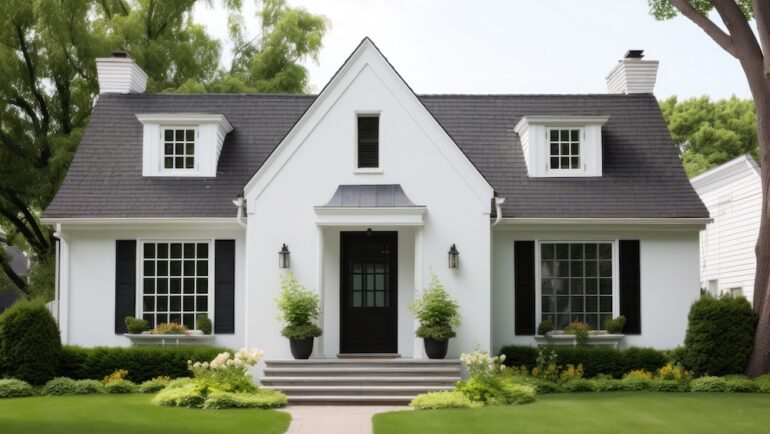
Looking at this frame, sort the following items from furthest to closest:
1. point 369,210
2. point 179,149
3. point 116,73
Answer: point 116,73 < point 179,149 < point 369,210

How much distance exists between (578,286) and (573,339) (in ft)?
4.07

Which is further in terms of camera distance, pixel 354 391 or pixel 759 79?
pixel 759 79

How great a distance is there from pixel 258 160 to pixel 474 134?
498 cm

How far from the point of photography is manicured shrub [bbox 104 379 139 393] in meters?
17.3

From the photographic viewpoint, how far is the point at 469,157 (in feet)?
67.9

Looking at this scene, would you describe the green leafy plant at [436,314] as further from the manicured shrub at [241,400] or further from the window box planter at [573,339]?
the manicured shrub at [241,400]

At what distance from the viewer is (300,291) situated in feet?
59.2

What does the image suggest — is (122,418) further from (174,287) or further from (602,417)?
(602,417)

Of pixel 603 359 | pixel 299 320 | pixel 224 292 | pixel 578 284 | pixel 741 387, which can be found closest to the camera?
pixel 741 387

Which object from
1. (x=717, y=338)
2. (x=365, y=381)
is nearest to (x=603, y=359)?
(x=717, y=338)

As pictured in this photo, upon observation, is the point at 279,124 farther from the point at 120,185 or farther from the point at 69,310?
the point at 69,310

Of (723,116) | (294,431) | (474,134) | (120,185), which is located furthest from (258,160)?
(723,116)

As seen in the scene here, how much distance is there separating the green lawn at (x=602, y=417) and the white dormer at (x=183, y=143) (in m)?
8.58

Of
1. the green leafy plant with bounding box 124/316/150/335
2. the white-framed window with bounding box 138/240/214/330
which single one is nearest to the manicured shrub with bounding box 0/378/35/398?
the green leafy plant with bounding box 124/316/150/335
